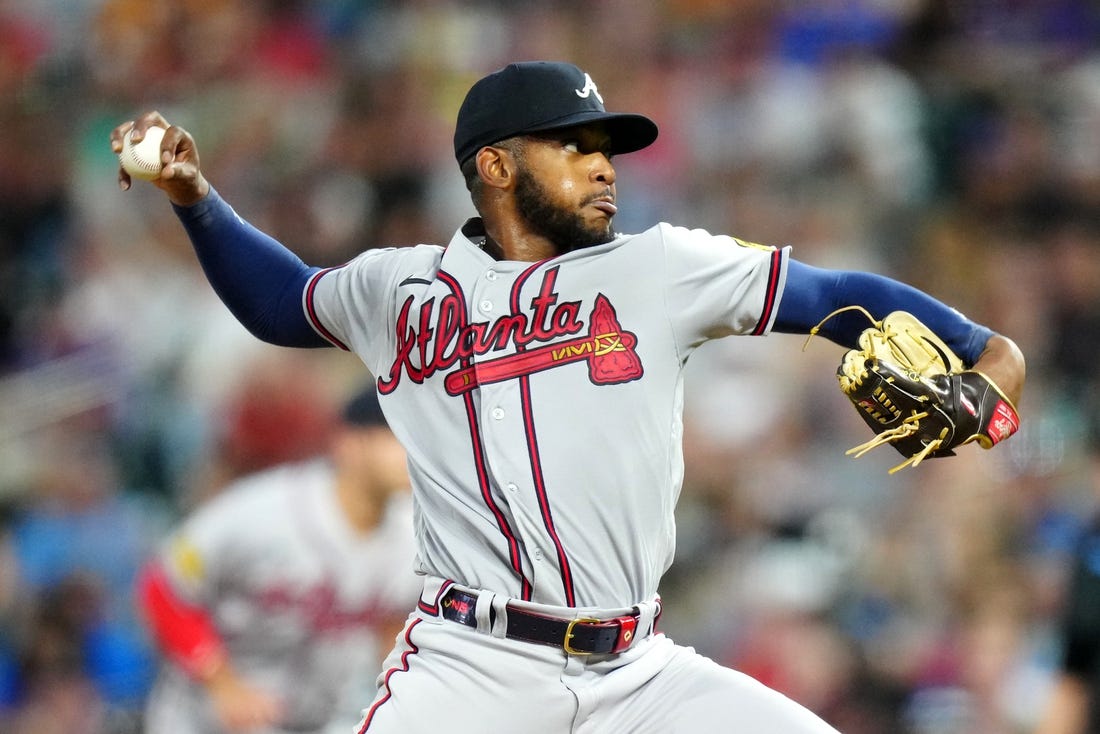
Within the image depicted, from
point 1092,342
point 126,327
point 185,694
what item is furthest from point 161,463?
point 1092,342

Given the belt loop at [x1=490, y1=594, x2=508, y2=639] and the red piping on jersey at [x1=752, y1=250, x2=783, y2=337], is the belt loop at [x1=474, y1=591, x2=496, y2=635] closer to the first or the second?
the belt loop at [x1=490, y1=594, x2=508, y2=639]

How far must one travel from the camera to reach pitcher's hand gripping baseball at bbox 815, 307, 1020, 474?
3242 mm

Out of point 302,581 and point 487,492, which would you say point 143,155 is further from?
point 302,581

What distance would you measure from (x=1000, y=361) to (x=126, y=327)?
19.1 feet

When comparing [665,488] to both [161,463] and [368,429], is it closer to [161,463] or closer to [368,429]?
[368,429]

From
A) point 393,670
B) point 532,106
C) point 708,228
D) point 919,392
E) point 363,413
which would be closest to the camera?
point 919,392

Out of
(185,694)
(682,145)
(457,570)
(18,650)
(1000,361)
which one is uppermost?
(1000,361)

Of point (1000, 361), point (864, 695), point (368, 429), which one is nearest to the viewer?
point (1000, 361)

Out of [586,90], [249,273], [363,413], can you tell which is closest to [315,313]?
[249,273]

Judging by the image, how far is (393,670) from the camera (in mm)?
3465

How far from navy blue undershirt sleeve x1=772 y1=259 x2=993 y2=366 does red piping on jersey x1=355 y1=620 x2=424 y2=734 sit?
3.43ft

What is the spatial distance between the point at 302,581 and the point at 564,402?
245cm

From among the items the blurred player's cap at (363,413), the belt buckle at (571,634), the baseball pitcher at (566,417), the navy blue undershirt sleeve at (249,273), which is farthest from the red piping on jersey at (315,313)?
the blurred player's cap at (363,413)

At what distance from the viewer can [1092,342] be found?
722 cm
